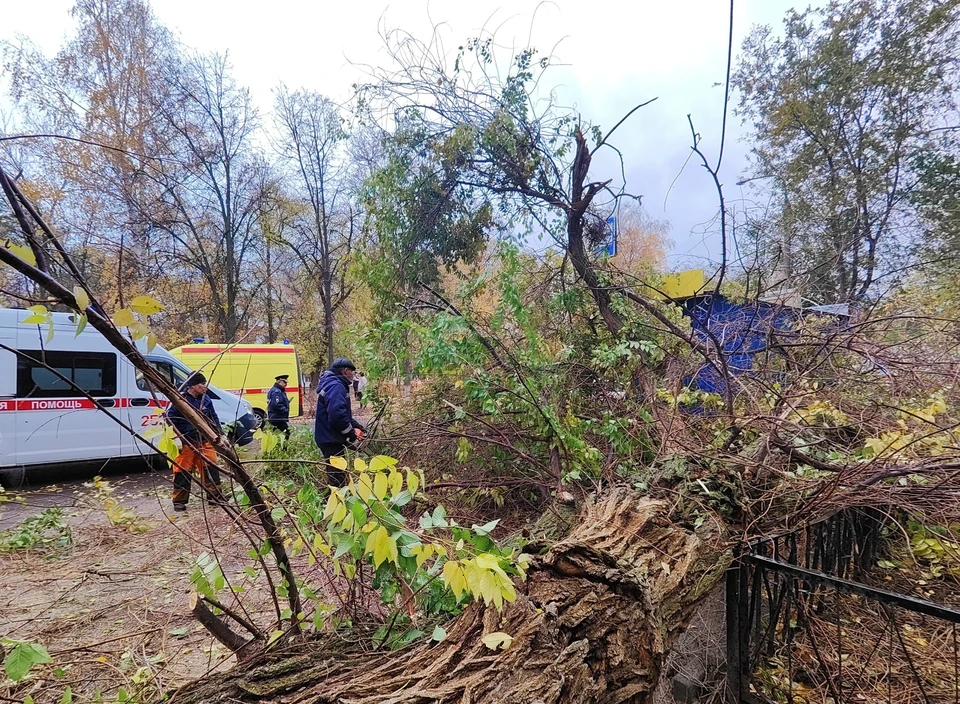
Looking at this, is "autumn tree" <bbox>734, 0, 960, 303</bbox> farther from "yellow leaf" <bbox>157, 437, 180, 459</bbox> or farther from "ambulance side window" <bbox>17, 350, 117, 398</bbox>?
"ambulance side window" <bbox>17, 350, 117, 398</bbox>

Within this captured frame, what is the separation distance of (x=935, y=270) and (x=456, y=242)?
25.5 ft

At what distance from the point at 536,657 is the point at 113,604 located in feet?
12.7

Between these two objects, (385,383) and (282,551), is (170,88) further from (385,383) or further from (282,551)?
(282,551)

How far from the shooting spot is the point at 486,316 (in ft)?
17.5

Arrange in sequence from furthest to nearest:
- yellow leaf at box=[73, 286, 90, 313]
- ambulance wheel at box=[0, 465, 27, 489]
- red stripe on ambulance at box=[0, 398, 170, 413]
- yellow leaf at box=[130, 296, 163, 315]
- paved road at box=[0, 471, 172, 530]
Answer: ambulance wheel at box=[0, 465, 27, 489] → red stripe on ambulance at box=[0, 398, 170, 413] → paved road at box=[0, 471, 172, 530] → yellow leaf at box=[130, 296, 163, 315] → yellow leaf at box=[73, 286, 90, 313]

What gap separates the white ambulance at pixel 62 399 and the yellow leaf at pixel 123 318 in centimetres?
591

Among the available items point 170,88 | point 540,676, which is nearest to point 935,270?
point 540,676

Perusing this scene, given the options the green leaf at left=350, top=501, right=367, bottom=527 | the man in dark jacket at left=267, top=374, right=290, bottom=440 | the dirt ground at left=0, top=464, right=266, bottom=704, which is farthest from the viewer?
the man in dark jacket at left=267, top=374, right=290, bottom=440

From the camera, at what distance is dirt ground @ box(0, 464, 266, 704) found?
232 centimetres

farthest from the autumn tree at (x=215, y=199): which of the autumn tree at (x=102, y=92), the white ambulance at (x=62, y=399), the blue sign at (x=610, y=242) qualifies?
the blue sign at (x=610, y=242)

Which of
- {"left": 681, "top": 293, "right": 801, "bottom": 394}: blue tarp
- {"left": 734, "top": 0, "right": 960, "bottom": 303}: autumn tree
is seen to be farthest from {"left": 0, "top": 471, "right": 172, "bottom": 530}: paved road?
{"left": 734, "top": 0, "right": 960, "bottom": 303}: autumn tree

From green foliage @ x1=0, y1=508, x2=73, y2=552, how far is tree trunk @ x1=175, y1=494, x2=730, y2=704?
497 cm

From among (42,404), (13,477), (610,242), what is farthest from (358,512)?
(13,477)

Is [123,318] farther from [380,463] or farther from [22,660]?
[22,660]
